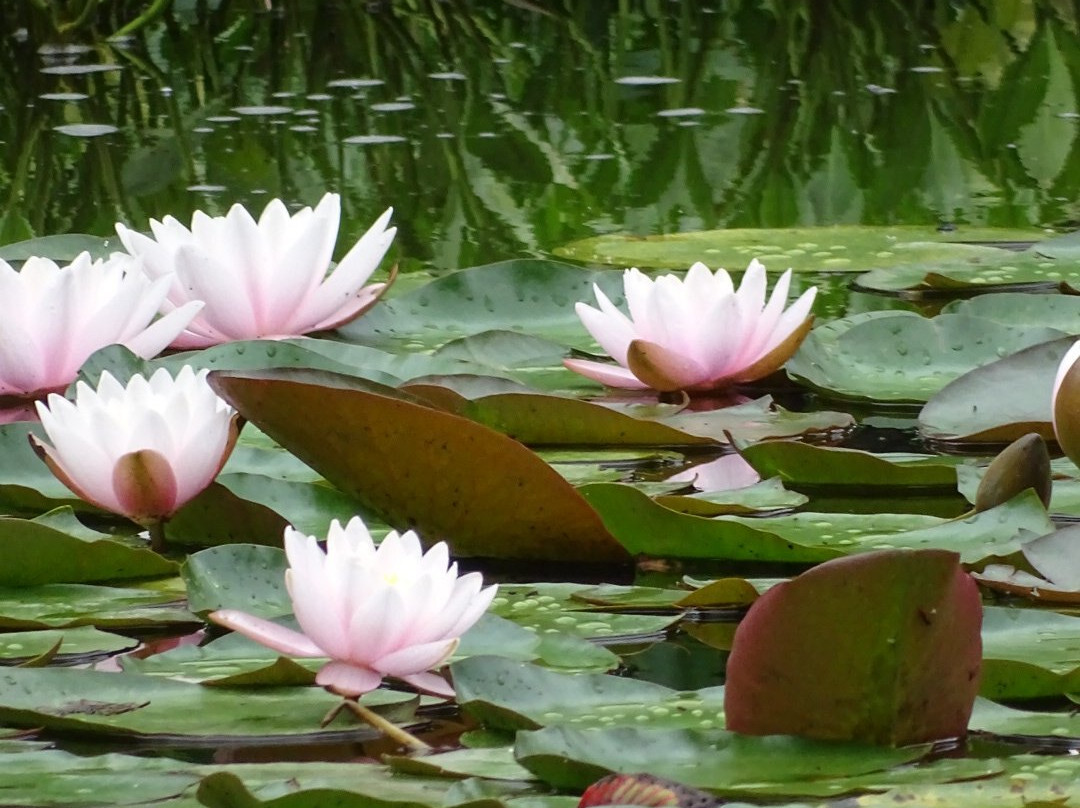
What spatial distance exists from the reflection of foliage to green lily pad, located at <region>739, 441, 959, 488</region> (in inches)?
45.1

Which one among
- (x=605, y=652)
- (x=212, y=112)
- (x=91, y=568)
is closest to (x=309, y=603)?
(x=605, y=652)

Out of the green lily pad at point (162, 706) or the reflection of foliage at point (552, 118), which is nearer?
the green lily pad at point (162, 706)

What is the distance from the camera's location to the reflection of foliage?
296cm

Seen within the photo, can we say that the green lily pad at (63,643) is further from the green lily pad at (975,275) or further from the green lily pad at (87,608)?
the green lily pad at (975,275)

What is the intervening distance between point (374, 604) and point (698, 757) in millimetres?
183

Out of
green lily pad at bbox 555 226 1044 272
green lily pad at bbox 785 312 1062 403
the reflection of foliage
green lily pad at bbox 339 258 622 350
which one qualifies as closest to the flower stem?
green lily pad at bbox 785 312 1062 403

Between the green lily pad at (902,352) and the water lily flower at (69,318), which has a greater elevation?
the water lily flower at (69,318)

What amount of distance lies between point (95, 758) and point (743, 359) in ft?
3.06

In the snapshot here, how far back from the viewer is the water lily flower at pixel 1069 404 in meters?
1.17

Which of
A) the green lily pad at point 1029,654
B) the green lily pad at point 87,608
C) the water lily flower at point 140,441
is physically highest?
the water lily flower at point 140,441

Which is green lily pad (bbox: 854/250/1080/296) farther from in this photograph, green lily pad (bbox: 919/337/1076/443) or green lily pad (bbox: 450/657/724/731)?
green lily pad (bbox: 450/657/724/731)

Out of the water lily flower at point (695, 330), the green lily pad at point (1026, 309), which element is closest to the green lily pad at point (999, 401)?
the water lily flower at point (695, 330)

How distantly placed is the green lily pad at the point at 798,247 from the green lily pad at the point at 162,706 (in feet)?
4.64

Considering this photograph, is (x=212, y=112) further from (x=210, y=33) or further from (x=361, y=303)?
(x=361, y=303)
